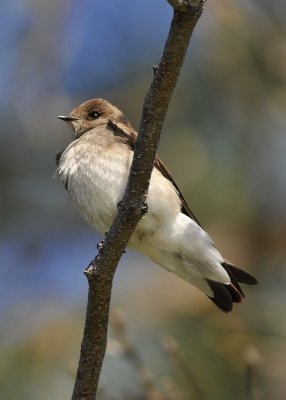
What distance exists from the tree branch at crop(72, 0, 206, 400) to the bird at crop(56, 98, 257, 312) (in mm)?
813

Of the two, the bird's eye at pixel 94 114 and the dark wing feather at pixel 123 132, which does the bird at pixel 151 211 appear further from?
the bird's eye at pixel 94 114

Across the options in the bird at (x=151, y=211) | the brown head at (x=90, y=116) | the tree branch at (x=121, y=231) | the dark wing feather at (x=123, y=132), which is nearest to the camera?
the tree branch at (x=121, y=231)

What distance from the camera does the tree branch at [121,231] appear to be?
225 centimetres

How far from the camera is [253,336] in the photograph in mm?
3932

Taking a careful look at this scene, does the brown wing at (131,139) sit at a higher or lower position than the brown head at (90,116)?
lower

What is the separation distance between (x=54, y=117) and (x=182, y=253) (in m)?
2.04

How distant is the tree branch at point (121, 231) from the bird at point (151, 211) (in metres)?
0.81

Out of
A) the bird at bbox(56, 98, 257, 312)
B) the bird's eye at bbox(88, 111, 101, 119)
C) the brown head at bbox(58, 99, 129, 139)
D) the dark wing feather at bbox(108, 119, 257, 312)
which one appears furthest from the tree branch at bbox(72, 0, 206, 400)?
the bird's eye at bbox(88, 111, 101, 119)

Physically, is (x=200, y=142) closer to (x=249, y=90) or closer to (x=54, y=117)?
(x=249, y=90)

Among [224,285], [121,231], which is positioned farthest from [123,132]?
[121,231]

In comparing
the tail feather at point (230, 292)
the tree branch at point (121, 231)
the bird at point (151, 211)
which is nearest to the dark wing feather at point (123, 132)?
the bird at point (151, 211)

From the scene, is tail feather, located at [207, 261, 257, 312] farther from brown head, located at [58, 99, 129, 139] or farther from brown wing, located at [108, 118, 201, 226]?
brown head, located at [58, 99, 129, 139]

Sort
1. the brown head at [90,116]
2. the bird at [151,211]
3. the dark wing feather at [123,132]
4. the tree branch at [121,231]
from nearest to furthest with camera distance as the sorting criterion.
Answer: the tree branch at [121,231], the bird at [151,211], the dark wing feather at [123,132], the brown head at [90,116]

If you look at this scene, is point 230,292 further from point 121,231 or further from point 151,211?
point 121,231
